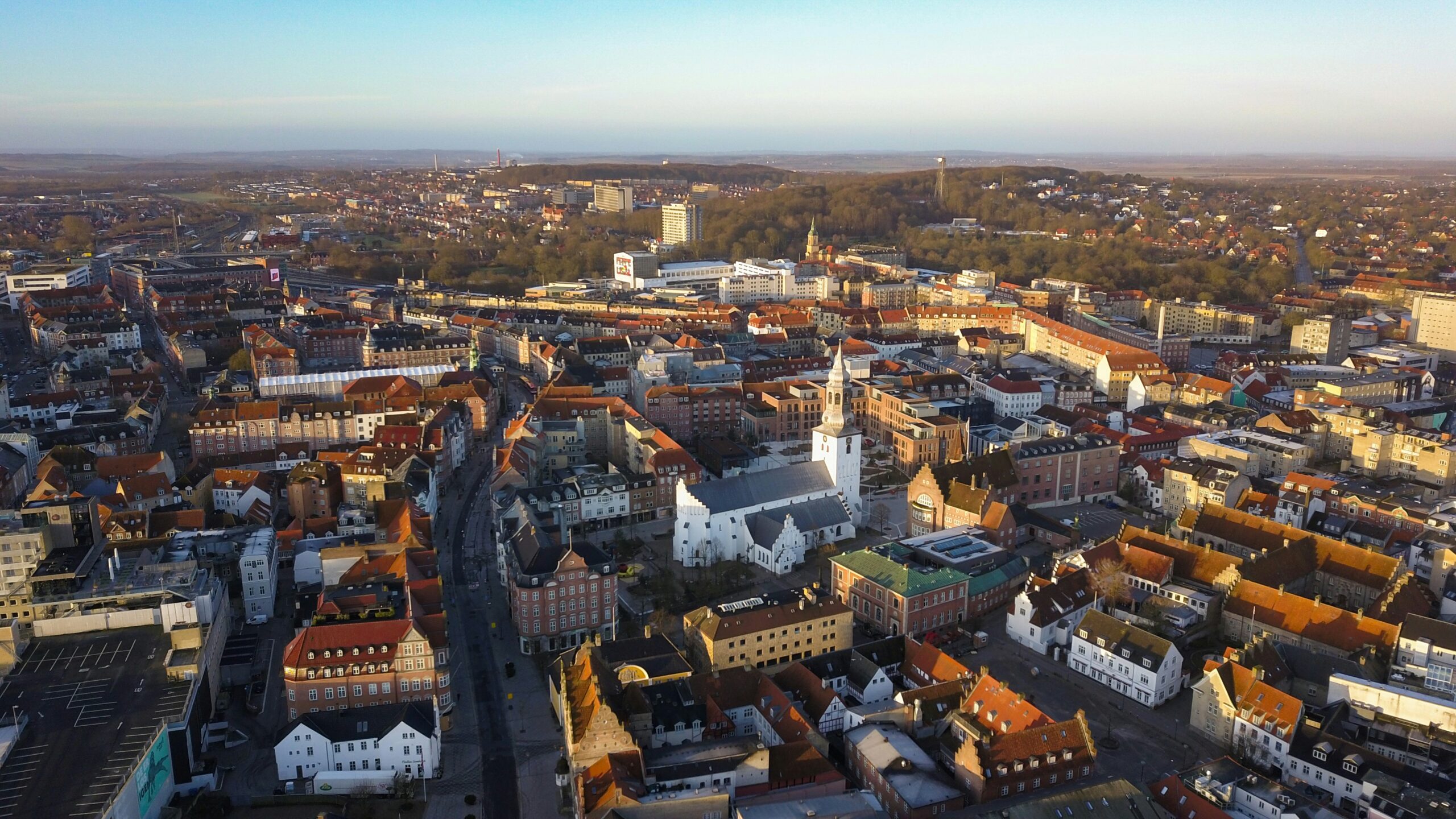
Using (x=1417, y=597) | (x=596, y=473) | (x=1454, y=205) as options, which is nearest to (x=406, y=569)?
(x=596, y=473)

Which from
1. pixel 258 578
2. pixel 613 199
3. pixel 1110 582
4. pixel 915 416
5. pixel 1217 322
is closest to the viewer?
pixel 1110 582

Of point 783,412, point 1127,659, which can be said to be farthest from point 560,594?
point 783,412

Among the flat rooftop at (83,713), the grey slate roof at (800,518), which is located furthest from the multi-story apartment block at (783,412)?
the flat rooftop at (83,713)

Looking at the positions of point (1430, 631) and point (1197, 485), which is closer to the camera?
point (1430, 631)

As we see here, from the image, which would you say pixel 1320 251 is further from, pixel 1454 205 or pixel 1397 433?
pixel 1397 433

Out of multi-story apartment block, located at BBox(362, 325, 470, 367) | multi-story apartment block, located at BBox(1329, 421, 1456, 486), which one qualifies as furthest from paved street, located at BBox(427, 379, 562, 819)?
multi-story apartment block, located at BBox(1329, 421, 1456, 486)

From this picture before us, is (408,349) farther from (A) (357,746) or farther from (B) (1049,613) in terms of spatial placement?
(B) (1049,613)
